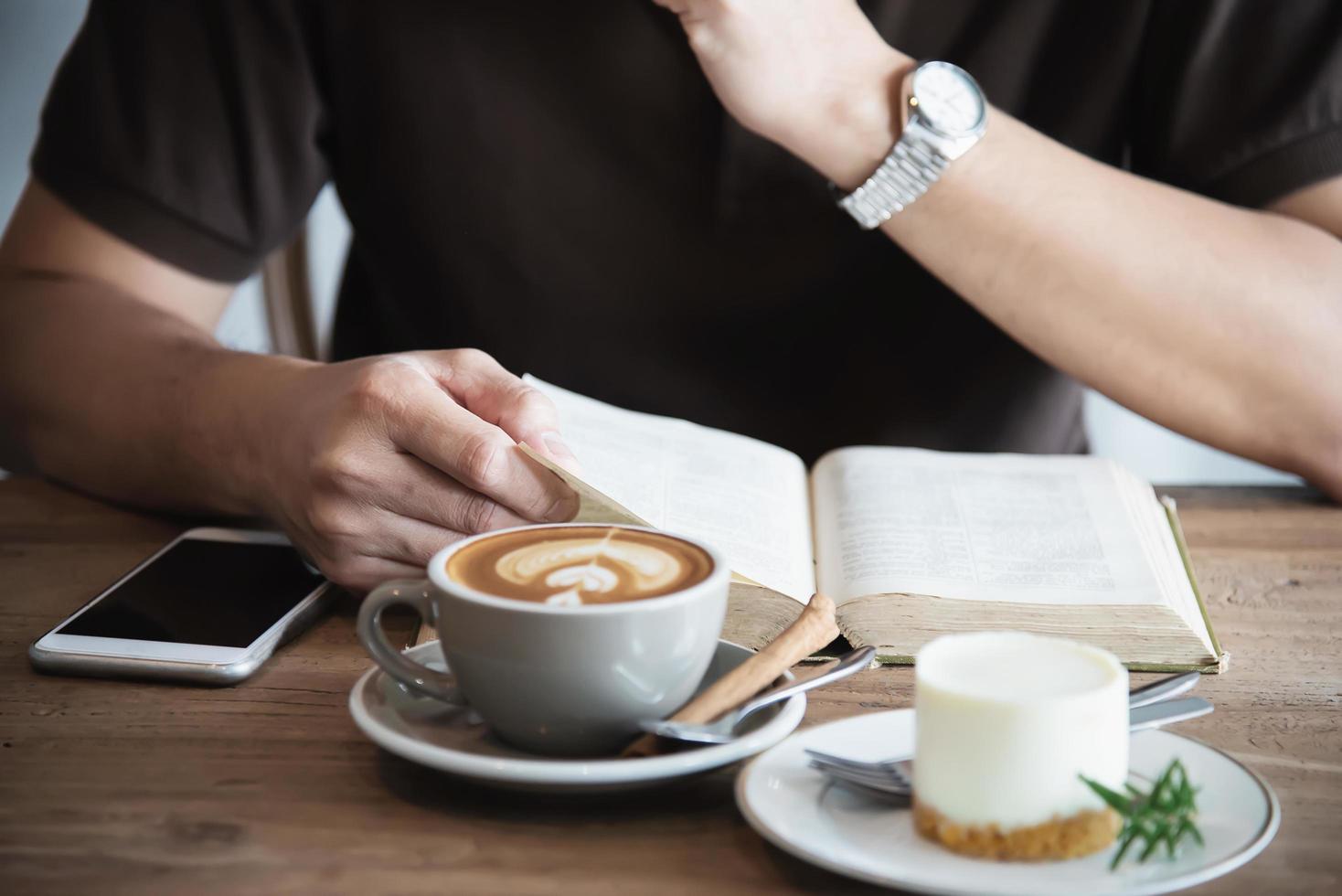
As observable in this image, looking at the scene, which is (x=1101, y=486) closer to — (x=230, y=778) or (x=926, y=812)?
(x=926, y=812)

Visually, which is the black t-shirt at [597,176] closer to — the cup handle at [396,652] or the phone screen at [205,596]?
the phone screen at [205,596]

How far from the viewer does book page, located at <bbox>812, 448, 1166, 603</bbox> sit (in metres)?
0.68

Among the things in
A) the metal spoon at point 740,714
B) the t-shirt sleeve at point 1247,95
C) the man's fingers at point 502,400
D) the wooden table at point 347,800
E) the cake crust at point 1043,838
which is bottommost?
the wooden table at point 347,800

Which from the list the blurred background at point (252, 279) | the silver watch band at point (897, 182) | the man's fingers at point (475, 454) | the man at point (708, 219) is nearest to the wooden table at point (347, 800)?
the man's fingers at point (475, 454)

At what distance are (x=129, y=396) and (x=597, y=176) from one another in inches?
20.2

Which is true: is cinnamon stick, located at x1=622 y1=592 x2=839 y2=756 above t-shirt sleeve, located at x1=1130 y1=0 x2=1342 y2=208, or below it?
below

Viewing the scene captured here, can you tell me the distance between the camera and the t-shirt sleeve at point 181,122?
1125 mm

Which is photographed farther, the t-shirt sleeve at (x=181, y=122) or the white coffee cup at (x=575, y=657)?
the t-shirt sleeve at (x=181, y=122)

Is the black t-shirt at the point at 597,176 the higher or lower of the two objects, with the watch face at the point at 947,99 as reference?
lower

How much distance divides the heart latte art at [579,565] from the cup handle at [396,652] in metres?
0.03

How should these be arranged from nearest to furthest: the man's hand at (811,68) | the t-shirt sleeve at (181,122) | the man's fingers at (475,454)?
the man's fingers at (475,454)
the man's hand at (811,68)
the t-shirt sleeve at (181,122)

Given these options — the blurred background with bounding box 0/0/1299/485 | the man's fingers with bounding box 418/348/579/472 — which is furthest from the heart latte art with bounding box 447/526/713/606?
the blurred background with bounding box 0/0/1299/485

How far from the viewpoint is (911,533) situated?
2.45 ft

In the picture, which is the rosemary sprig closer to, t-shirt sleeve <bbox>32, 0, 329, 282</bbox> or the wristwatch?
the wristwatch
